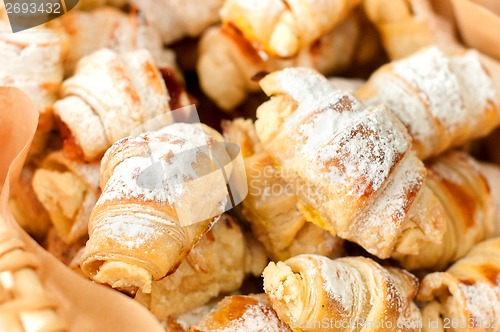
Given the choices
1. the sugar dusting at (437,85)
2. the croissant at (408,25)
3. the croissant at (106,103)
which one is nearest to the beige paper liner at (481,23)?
the croissant at (408,25)

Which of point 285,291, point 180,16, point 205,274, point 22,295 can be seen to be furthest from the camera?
point 180,16

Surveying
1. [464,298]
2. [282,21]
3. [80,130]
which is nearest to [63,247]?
[80,130]

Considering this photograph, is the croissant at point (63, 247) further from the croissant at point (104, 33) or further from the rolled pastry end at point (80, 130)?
the croissant at point (104, 33)

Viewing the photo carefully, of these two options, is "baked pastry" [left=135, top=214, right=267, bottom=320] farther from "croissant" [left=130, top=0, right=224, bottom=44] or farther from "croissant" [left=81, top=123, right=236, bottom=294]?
"croissant" [left=130, top=0, right=224, bottom=44]

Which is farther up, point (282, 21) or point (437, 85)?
point (282, 21)

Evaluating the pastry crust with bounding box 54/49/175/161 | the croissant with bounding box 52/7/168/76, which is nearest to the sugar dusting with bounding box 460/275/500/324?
the pastry crust with bounding box 54/49/175/161

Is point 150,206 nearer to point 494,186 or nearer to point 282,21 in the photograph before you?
point 282,21
